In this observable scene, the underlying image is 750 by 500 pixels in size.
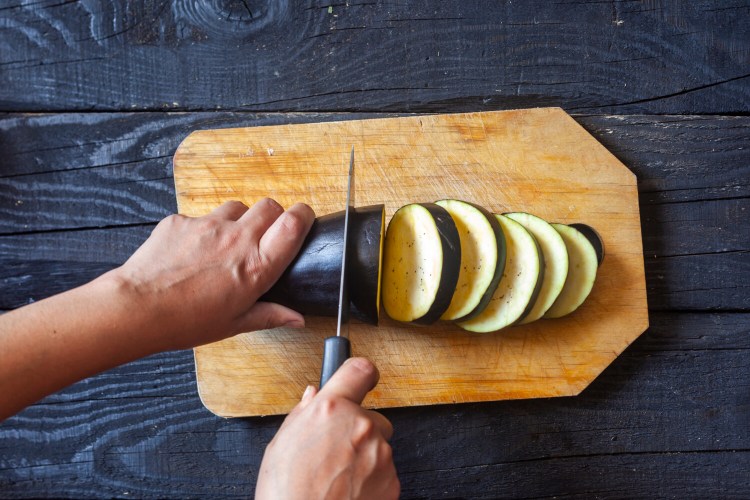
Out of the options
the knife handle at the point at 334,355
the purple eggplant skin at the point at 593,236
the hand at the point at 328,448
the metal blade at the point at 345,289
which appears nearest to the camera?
the hand at the point at 328,448

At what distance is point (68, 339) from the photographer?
1799 millimetres

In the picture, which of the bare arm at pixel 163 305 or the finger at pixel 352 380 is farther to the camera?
the bare arm at pixel 163 305

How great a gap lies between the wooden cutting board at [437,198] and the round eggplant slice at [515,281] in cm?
17

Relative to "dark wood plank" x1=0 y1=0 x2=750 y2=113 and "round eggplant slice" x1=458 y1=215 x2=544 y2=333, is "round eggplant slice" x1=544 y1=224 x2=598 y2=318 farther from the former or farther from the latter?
"dark wood plank" x1=0 y1=0 x2=750 y2=113

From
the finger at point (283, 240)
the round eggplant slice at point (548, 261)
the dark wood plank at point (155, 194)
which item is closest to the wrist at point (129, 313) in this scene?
the finger at point (283, 240)

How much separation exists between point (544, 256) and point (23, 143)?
225cm

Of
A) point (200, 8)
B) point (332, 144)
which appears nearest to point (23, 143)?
point (200, 8)

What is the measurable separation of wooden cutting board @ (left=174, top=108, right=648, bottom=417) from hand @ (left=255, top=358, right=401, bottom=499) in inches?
28.9

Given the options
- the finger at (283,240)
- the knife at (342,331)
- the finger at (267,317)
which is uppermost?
the finger at (283,240)

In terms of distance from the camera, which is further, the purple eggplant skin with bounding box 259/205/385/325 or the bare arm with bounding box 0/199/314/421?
the purple eggplant skin with bounding box 259/205/385/325

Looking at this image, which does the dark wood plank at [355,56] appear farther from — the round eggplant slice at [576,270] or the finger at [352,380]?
the finger at [352,380]

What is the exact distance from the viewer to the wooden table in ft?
8.11

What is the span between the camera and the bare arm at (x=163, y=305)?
5.80 ft

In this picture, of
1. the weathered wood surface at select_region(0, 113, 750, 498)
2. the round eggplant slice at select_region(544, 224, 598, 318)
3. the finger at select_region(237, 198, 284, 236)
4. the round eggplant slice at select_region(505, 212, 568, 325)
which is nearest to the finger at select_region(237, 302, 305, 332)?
the finger at select_region(237, 198, 284, 236)
